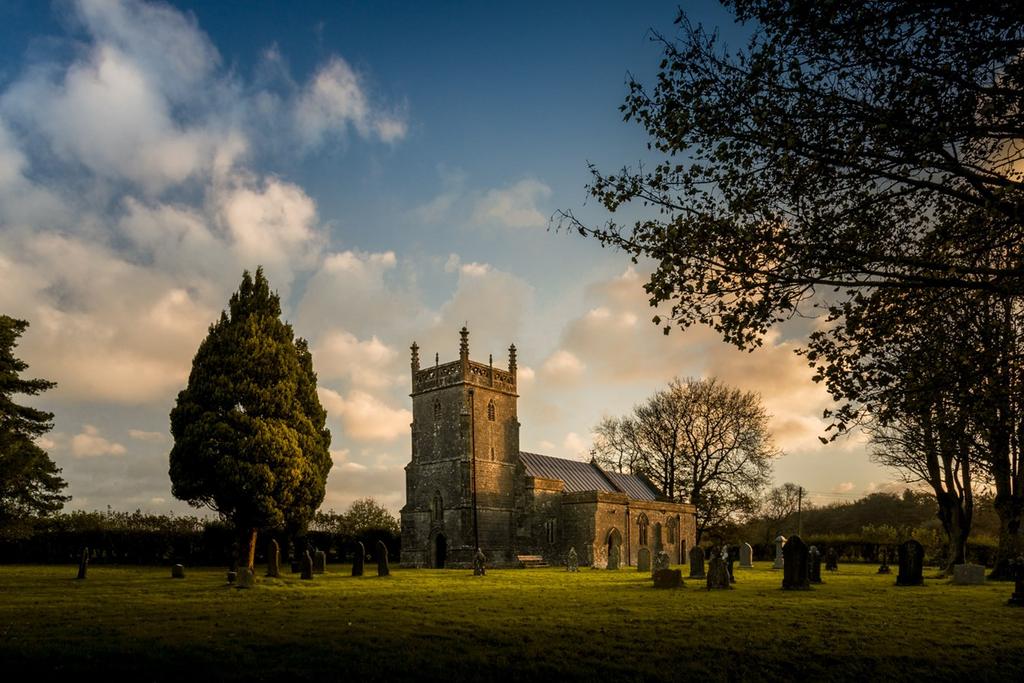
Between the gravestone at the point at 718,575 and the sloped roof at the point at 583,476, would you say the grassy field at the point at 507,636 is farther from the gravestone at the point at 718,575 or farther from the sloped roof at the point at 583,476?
the sloped roof at the point at 583,476

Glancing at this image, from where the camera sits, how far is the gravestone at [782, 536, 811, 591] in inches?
850

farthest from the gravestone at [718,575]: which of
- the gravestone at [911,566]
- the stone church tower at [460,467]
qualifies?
the stone church tower at [460,467]

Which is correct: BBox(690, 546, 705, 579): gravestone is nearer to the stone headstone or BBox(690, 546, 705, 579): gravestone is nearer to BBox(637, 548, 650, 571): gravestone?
the stone headstone

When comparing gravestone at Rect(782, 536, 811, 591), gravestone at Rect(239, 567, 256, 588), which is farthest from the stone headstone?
gravestone at Rect(239, 567, 256, 588)

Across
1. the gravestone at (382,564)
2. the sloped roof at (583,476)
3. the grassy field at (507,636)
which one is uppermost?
the sloped roof at (583,476)

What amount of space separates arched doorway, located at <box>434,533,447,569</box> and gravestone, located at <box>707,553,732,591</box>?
23.7 meters

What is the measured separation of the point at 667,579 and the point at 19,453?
25.1m

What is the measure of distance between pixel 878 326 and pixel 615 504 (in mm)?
36440

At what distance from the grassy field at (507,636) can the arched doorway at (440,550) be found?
23.8m

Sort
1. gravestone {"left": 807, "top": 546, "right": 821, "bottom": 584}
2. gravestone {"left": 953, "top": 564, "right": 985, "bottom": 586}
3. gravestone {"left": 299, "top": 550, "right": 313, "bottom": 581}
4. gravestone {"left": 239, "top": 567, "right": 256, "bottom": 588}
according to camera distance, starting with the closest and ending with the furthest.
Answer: gravestone {"left": 239, "top": 567, "right": 256, "bottom": 588}
gravestone {"left": 953, "top": 564, "right": 985, "bottom": 586}
gravestone {"left": 807, "top": 546, "right": 821, "bottom": 584}
gravestone {"left": 299, "top": 550, "right": 313, "bottom": 581}

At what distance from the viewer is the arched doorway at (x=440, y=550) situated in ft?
142

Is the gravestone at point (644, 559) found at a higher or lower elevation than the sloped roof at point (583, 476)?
lower

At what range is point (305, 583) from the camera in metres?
23.7

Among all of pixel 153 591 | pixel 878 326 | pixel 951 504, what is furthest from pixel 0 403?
pixel 951 504
